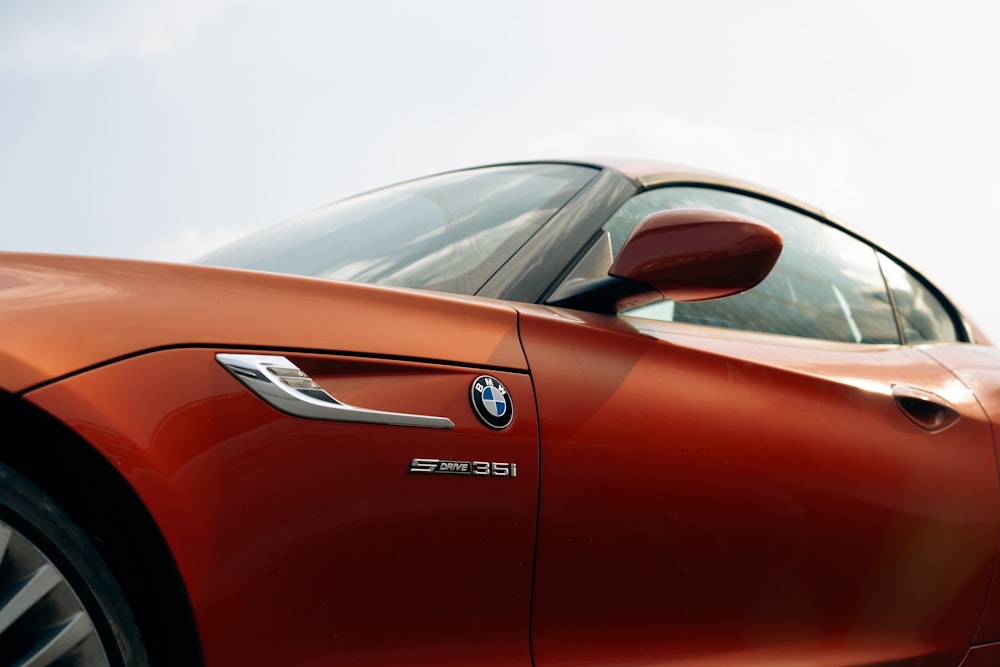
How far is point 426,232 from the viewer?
2.06 meters

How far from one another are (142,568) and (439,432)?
42cm

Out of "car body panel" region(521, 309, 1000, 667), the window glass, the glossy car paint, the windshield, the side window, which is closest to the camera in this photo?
"car body panel" region(521, 309, 1000, 667)

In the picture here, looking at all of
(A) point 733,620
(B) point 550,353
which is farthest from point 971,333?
(B) point 550,353

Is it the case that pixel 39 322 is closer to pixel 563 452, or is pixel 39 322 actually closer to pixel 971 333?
pixel 563 452

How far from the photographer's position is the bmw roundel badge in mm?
1496

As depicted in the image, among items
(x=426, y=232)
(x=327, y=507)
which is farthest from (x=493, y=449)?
(x=426, y=232)

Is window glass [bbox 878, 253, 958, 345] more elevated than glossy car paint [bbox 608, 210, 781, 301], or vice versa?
glossy car paint [bbox 608, 210, 781, 301]

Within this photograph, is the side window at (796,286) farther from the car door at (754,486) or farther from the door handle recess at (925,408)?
the door handle recess at (925,408)

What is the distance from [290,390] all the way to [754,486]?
0.89 metres

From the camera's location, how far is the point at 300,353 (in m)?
1.37

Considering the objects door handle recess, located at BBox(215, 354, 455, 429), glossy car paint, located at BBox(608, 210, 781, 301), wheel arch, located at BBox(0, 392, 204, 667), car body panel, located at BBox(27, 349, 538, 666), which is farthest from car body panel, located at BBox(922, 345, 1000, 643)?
wheel arch, located at BBox(0, 392, 204, 667)

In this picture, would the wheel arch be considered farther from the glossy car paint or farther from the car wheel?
the glossy car paint

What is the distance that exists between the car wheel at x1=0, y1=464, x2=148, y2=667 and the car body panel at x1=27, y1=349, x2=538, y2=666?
83 millimetres

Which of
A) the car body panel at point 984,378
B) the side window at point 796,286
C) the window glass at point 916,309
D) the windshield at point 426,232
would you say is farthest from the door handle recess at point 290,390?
the window glass at point 916,309
